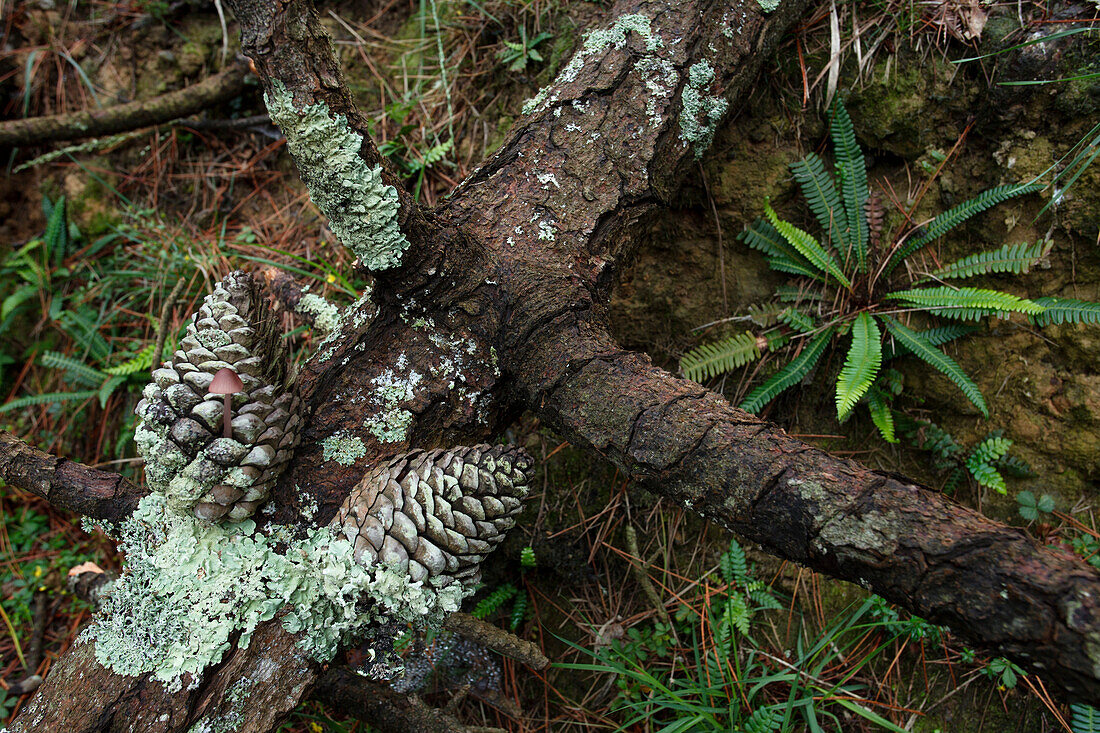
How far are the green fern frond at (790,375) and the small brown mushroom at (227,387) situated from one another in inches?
72.8

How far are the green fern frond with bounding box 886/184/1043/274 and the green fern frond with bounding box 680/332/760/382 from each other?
712 millimetres

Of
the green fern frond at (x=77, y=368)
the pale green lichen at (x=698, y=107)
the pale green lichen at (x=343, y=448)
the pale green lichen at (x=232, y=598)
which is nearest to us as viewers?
the pale green lichen at (x=232, y=598)

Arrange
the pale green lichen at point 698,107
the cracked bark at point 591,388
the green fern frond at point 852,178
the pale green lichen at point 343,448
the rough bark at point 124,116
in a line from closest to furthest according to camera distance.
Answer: the cracked bark at point 591,388 → the pale green lichen at point 343,448 → the pale green lichen at point 698,107 → the green fern frond at point 852,178 → the rough bark at point 124,116

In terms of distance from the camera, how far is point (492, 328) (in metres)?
1.90

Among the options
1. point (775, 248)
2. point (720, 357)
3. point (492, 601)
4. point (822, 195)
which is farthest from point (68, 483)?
point (822, 195)

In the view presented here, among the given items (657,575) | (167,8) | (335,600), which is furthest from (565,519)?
(167,8)

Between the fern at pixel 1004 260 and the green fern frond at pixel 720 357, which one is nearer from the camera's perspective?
the fern at pixel 1004 260

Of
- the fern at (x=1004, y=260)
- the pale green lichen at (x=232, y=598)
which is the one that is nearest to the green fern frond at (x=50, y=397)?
the pale green lichen at (x=232, y=598)

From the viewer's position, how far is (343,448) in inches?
69.0

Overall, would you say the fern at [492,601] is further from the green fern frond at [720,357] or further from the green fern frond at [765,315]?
the green fern frond at [765,315]

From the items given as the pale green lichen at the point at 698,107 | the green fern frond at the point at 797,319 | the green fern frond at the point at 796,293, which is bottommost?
the green fern frond at the point at 797,319

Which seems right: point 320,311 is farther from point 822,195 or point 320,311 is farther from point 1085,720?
point 1085,720

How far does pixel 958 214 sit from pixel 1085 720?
73.0 inches

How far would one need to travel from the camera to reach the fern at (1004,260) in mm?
2381
